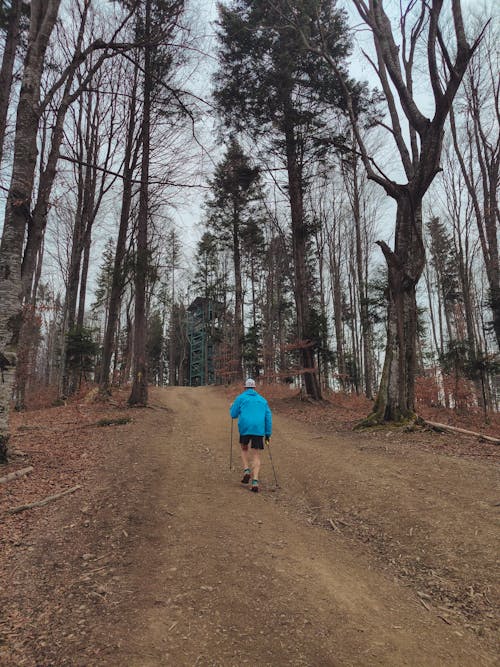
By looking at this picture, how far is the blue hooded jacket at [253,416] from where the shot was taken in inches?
247

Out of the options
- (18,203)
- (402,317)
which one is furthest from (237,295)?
(18,203)

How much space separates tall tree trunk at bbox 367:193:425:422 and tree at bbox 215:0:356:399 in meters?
5.32

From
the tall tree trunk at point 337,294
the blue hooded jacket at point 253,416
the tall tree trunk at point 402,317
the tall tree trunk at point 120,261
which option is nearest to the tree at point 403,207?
the tall tree trunk at point 402,317

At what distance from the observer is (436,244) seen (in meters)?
26.9

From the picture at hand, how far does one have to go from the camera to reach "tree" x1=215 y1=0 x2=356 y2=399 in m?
13.8

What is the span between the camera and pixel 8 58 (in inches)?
440

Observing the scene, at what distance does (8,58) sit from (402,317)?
44.0 feet

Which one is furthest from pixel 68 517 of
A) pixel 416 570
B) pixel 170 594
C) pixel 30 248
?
pixel 30 248

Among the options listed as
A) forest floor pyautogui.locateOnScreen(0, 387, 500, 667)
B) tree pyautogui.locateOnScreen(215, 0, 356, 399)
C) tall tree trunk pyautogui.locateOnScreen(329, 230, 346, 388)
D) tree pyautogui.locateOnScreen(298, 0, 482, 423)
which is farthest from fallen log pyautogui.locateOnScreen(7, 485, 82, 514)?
tall tree trunk pyautogui.locateOnScreen(329, 230, 346, 388)

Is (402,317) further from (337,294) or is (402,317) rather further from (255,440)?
(337,294)

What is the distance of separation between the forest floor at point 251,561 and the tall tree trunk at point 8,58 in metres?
9.75

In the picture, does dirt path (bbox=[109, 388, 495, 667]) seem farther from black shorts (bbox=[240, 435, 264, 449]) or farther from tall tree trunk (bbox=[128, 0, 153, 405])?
tall tree trunk (bbox=[128, 0, 153, 405])

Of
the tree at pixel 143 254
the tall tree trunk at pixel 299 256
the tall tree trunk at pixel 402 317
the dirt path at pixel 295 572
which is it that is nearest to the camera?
the dirt path at pixel 295 572

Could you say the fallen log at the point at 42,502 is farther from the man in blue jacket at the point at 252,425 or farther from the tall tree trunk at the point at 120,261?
the tall tree trunk at the point at 120,261
